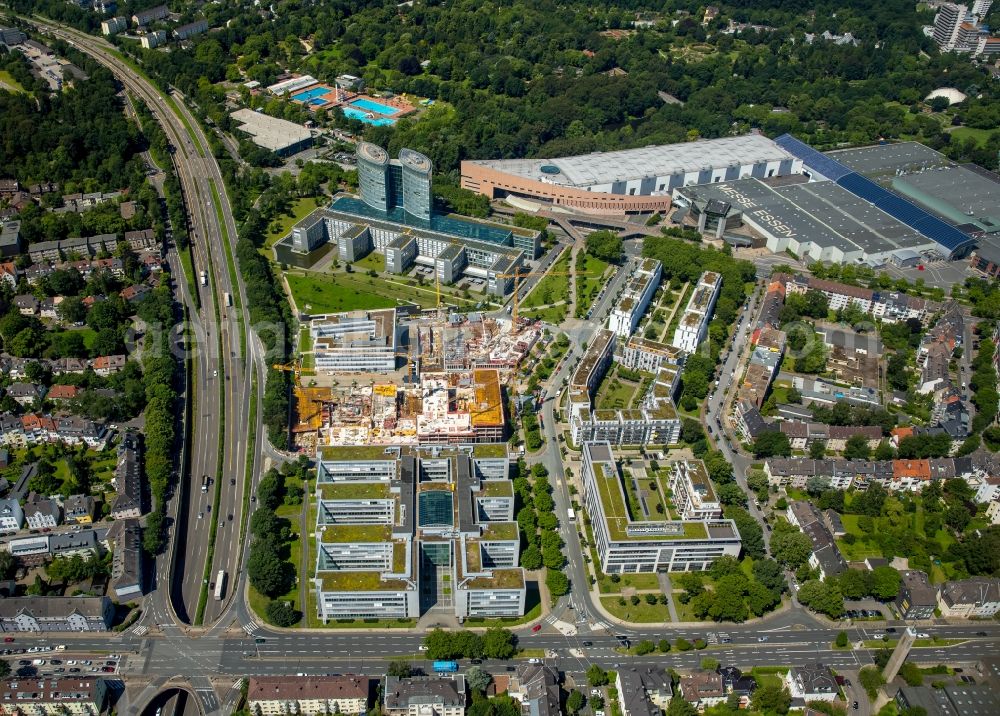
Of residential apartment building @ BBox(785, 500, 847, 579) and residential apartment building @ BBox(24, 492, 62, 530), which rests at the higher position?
residential apartment building @ BBox(785, 500, 847, 579)

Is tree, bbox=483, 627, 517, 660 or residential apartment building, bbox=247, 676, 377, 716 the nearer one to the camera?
residential apartment building, bbox=247, 676, 377, 716

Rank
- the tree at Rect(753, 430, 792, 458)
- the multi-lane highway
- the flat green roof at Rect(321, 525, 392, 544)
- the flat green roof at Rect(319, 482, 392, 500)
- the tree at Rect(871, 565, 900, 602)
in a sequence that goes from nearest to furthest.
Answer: the flat green roof at Rect(321, 525, 392, 544) → the tree at Rect(871, 565, 900, 602) → the multi-lane highway → the flat green roof at Rect(319, 482, 392, 500) → the tree at Rect(753, 430, 792, 458)

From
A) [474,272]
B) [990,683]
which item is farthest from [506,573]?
[474,272]

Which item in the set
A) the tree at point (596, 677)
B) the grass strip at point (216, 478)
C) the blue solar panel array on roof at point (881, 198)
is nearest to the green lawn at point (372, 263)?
the grass strip at point (216, 478)

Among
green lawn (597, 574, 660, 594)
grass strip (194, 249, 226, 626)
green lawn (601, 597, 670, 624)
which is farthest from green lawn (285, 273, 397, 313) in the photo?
green lawn (601, 597, 670, 624)

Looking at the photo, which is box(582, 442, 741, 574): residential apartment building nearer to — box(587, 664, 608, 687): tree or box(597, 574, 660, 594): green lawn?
box(597, 574, 660, 594): green lawn

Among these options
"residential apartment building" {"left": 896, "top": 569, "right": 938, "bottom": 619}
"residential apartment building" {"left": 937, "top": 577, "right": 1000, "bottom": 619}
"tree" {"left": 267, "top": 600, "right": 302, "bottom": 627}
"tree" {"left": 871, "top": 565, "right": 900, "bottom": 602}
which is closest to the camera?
"tree" {"left": 267, "top": 600, "right": 302, "bottom": 627}
